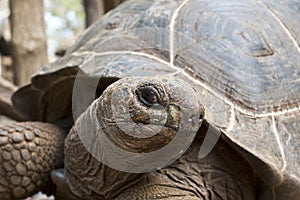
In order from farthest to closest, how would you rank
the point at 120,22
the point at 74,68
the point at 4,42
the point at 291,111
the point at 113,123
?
the point at 4,42 → the point at 120,22 → the point at 74,68 → the point at 291,111 → the point at 113,123

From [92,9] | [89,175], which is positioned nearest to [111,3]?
[92,9]

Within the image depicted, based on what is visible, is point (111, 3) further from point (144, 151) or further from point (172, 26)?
point (144, 151)

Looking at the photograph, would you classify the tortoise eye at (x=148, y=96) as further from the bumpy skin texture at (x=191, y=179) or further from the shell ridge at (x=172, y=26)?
the shell ridge at (x=172, y=26)

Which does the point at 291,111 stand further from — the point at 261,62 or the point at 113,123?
the point at 113,123

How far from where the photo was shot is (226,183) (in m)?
1.92

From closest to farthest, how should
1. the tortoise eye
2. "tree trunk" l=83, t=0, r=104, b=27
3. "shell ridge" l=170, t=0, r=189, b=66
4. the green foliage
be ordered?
the tortoise eye
"shell ridge" l=170, t=0, r=189, b=66
"tree trunk" l=83, t=0, r=104, b=27
the green foliage

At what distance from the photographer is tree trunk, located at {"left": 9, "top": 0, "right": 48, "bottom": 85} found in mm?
4363

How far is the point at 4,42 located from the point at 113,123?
18.5 ft

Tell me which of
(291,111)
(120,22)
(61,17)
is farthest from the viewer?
Answer: (61,17)

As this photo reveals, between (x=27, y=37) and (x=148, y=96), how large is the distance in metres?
3.00

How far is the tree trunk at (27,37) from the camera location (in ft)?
14.3

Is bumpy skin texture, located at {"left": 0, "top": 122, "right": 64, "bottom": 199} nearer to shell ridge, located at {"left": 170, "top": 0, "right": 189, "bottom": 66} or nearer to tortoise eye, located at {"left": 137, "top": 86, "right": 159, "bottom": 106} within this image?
shell ridge, located at {"left": 170, "top": 0, "right": 189, "bottom": 66}

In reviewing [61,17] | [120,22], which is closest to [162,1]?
[120,22]

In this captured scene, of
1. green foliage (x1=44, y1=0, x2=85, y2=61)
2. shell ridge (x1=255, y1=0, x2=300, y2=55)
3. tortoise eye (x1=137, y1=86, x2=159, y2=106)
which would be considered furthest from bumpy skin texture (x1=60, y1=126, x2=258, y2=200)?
green foliage (x1=44, y1=0, x2=85, y2=61)
